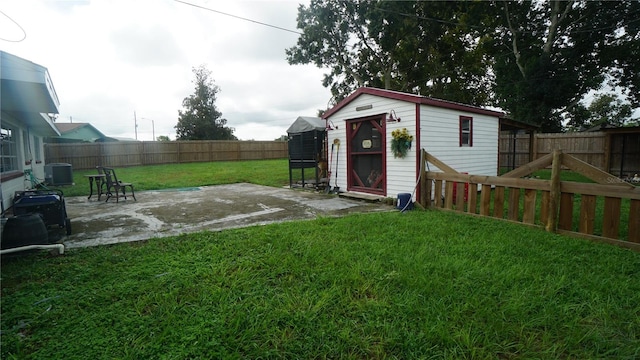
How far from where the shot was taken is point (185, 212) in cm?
573

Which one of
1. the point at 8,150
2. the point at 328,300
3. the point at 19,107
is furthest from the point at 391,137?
the point at 8,150

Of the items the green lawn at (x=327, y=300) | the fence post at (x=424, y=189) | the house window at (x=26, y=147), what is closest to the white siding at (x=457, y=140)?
the fence post at (x=424, y=189)

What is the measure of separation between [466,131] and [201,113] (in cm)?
2727

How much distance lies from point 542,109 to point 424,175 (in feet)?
45.2

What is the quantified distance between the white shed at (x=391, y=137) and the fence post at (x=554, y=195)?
232cm

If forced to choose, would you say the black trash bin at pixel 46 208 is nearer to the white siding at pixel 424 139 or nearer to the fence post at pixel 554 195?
the white siding at pixel 424 139

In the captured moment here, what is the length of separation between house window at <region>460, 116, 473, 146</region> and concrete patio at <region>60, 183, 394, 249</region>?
281 centimetres

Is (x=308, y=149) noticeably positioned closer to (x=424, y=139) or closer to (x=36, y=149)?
(x=424, y=139)

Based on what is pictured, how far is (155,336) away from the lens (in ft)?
6.20

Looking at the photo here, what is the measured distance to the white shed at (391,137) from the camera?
249 inches

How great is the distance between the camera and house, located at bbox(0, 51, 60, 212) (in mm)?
3082

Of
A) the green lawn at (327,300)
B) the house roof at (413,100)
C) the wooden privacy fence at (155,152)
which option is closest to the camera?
the green lawn at (327,300)

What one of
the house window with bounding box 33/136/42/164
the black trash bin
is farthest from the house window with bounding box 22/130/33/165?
the black trash bin

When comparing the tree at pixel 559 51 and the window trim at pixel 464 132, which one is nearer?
the window trim at pixel 464 132
